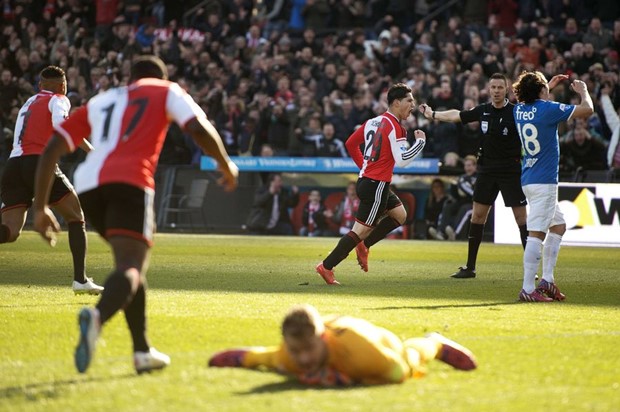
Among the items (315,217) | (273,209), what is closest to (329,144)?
(315,217)

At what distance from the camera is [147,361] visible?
605 cm

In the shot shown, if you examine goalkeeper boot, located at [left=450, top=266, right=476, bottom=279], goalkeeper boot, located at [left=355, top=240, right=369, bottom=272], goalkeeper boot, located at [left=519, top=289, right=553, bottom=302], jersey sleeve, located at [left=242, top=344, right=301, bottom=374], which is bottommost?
goalkeeper boot, located at [left=450, top=266, right=476, bottom=279]

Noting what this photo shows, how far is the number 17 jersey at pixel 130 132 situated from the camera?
611 cm

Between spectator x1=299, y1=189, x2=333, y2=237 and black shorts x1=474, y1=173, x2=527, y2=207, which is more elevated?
black shorts x1=474, y1=173, x2=527, y2=207

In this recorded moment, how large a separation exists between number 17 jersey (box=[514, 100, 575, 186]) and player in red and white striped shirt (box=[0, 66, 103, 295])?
442 cm

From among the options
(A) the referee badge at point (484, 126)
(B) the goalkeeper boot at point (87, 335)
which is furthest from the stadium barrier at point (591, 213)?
(B) the goalkeeper boot at point (87, 335)

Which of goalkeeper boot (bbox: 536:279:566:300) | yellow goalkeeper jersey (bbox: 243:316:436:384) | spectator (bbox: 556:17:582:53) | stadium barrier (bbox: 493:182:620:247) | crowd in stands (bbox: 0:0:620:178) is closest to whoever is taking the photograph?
yellow goalkeeper jersey (bbox: 243:316:436:384)

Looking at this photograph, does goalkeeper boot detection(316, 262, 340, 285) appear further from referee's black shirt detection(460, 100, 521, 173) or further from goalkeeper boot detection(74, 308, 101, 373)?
goalkeeper boot detection(74, 308, 101, 373)

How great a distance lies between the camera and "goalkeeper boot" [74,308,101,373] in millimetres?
5500

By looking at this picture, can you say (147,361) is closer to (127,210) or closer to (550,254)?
(127,210)

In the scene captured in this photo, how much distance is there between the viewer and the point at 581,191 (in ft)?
70.3

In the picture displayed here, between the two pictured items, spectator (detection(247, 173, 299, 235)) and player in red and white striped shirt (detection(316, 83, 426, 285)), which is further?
spectator (detection(247, 173, 299, 235))

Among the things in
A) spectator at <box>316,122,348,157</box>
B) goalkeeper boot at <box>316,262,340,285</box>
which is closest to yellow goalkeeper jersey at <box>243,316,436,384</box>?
goalkeeper boot at <box>316,262,340,285</box>

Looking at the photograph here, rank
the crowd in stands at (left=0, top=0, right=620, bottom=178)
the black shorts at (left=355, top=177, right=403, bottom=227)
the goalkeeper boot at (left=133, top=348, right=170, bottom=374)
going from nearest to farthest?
the goalkeeper boot at (left=133, top=348, right=170, bottom=374) → the black shorts at (left=355, top=177, right=403, bottom=227) → the crowd in stands at (left=0, top=0, right=620, bottom=178)
